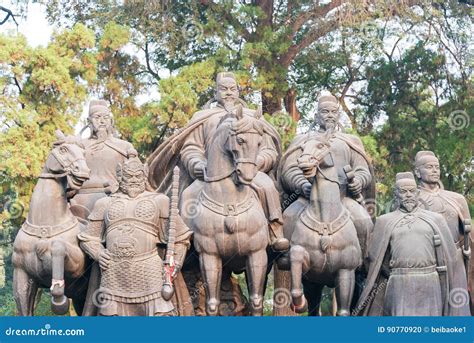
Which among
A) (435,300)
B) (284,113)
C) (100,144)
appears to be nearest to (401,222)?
(435,300)

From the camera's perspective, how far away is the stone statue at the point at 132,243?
16484 mm

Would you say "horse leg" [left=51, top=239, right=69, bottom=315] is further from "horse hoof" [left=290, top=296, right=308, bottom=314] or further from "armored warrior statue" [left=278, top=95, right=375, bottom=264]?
"armored warrior statue" [left=278, top=95, right=375, bottom=264]

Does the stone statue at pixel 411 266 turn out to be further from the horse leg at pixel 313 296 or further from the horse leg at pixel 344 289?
the horse leg at pixel 313 296

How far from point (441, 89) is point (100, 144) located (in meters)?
10.1

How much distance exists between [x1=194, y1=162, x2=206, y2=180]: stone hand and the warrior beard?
2.73 ft

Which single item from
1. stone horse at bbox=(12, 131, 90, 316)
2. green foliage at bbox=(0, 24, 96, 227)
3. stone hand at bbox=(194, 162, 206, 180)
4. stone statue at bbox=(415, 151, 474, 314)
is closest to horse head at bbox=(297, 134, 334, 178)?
stone hand at bbox=(194, 162, 206, 180)

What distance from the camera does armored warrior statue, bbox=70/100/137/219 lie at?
17984mm

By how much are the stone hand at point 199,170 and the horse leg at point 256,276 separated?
1.07 metres

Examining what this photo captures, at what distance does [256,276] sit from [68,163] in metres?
2.18

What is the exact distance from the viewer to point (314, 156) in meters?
16.8

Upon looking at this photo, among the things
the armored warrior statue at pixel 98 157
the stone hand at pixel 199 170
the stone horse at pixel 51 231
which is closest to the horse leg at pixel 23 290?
the stone horse at pixel 51 231

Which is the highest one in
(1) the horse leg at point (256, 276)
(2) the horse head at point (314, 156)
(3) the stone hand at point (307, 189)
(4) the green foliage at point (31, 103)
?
(4) the green foliage at point (31, 103)

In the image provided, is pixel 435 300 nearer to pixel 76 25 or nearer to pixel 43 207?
pixel 43 207

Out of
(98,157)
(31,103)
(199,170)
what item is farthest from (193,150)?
(31,103)
